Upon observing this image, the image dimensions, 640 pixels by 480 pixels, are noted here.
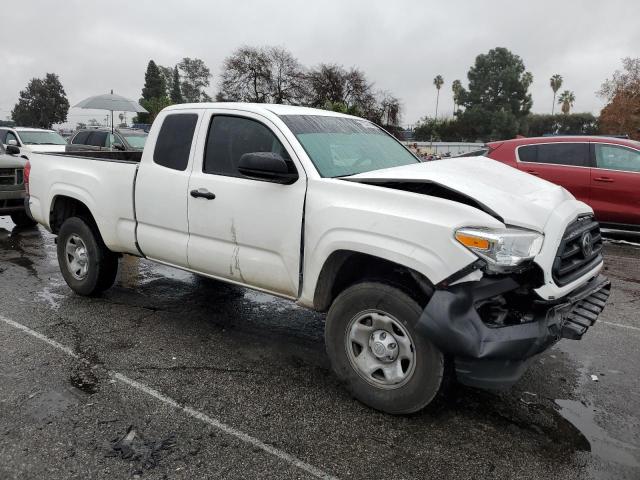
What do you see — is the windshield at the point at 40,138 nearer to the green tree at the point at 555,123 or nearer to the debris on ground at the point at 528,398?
the debris on ground at the point at 528,398

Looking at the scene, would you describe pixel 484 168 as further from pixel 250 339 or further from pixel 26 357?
pixel 26 357

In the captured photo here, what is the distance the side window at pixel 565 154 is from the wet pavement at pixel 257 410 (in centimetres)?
425

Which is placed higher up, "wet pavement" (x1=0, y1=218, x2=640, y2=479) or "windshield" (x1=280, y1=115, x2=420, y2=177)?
"windshield" (x1=280, y1=115, x2=420, y2=177)

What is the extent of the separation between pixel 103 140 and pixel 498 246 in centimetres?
1476

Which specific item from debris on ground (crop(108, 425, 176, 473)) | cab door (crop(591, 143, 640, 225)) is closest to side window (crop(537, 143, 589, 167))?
cab door (crop(591, 143, 640, 225))

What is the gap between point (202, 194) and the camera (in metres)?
4.09

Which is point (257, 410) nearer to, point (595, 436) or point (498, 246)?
point (498, 246)

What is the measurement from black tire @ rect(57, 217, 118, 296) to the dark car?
9702 millimetres

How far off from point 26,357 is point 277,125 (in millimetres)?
2580

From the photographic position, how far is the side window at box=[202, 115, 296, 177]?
4.02m

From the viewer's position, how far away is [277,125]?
3893mm

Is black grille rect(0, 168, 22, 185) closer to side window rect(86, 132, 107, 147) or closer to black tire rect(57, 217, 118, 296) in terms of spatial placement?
black tire rect(57, 217, 118, 296)

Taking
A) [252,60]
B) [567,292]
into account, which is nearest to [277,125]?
[567,292]

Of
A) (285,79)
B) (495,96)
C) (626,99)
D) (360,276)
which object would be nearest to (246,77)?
(285,79)
